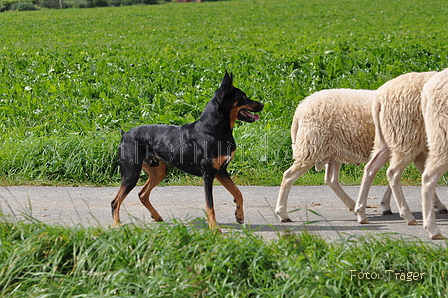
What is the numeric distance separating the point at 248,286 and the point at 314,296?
1.65 feet

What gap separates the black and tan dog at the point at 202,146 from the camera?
5.39m

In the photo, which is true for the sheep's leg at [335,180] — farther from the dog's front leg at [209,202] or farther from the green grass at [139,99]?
the dog's front leg at [209,202]

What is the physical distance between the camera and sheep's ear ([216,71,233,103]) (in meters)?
5.28

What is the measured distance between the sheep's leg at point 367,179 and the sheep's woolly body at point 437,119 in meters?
0.65

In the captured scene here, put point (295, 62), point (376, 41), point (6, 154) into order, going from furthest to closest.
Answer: point (376, 41)
point (295, 62)
point (6, 154)

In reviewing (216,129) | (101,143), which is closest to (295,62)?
(101,143)

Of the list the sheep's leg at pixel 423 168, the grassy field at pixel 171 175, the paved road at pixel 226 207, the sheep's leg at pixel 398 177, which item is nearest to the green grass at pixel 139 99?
the grassy field at pixel 171 175

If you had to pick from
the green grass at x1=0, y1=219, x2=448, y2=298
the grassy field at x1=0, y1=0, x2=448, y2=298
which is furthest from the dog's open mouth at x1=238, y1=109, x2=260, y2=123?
the green grass at x1=0, y1=219, x2=448, y2=298

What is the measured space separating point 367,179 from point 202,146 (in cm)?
173

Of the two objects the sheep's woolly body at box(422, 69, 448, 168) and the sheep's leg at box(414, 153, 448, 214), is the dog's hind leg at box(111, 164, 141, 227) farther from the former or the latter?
the sheep's leg at box(414, 153, 448, 214)

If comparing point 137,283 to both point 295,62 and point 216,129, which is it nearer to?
point 216,129

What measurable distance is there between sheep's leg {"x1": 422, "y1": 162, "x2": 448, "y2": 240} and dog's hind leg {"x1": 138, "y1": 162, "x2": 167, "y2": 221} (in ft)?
8.25

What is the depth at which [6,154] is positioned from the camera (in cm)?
830

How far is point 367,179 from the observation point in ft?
19.4
